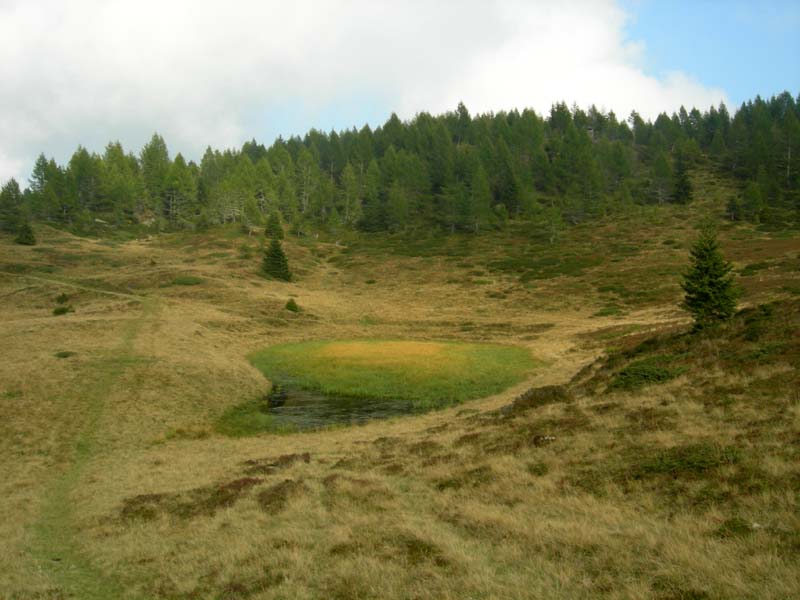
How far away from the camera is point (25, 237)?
329ft

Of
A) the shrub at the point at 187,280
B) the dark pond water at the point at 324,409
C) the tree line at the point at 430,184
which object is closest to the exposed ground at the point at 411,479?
the dark pond water at the point at 324,409

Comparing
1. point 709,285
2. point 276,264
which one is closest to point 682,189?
point 276,264

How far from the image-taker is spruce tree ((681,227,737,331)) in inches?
1271

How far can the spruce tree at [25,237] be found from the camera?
99.8 meters

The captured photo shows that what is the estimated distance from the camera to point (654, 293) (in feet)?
238

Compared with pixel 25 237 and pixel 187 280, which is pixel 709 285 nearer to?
pixel 187 280

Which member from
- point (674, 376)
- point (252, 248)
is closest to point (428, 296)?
point (252, 248)

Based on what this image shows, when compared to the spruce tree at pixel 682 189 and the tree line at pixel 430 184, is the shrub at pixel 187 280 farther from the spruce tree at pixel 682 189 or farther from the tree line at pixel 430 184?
the spruce tree at pixel 682 189

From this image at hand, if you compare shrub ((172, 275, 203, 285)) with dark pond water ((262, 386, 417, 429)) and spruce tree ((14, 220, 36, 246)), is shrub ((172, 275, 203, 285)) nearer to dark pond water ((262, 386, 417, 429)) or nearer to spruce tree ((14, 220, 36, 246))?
spruce tree ((14, 220, 36, 246))

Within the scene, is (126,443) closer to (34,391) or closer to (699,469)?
(34,391)

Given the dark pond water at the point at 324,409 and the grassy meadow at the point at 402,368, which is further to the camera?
the grassy meadow at the point at 402,368

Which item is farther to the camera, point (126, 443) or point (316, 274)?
point (316, 274)

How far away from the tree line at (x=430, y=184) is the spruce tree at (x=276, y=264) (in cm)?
2952

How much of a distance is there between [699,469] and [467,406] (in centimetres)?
1970
